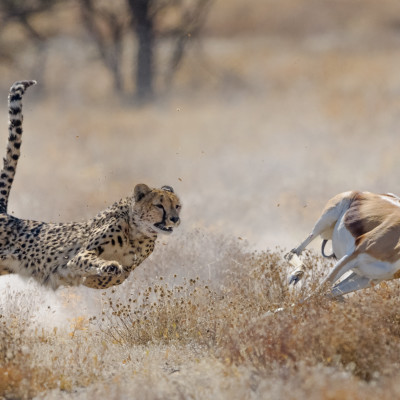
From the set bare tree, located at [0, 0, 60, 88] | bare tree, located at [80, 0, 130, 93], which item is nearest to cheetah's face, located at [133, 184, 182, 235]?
bare tree, located at [80, 0, 130, 93]

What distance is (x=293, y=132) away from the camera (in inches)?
776

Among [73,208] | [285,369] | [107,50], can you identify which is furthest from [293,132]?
[285,369]

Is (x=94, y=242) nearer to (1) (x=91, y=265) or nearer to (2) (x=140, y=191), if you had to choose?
(1) (x=91, y=265)

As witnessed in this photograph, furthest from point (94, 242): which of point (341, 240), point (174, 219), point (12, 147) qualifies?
point (341, 240)

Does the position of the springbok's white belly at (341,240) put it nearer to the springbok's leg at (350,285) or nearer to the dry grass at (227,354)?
the springbok's leg at (350,285)

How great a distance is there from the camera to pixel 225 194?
15.4 metres

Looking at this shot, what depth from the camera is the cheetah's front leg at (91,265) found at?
652cm

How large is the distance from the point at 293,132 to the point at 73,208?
790 cm

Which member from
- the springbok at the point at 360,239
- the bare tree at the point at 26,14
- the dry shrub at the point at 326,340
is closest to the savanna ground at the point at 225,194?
the dry shrub at the point at 326,340

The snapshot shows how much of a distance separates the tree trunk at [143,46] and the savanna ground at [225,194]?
0.68 m

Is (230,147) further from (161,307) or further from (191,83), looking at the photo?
(161,307)

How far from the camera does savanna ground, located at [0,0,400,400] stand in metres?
5.37

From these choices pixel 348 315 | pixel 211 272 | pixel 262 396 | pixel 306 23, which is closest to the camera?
pixel 262 396

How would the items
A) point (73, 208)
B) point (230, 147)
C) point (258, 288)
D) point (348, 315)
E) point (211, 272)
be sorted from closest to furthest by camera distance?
point (348, 315)
point (258, 288)
point (211, 272)
point (73, 208)
point (230, 147)
